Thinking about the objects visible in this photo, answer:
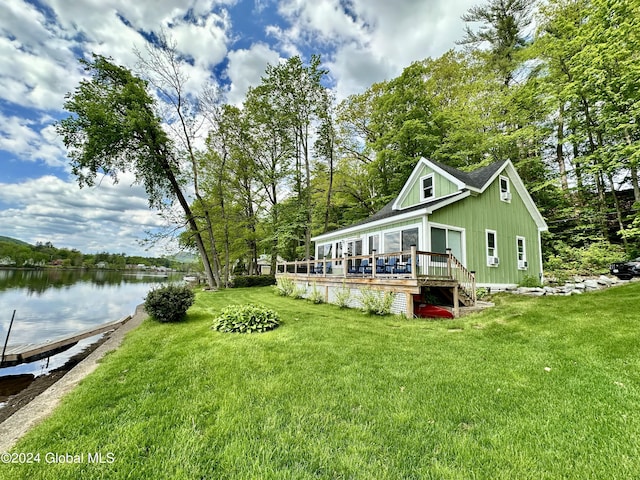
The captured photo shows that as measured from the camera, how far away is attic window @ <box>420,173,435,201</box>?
47.8 ft

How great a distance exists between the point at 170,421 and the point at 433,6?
16.4 meters

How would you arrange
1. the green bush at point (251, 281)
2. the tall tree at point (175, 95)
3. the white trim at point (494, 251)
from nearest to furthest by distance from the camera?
the white trim at point (494, 251) → the tall tree at point (175, 95) → the green bush at point (251, 281)

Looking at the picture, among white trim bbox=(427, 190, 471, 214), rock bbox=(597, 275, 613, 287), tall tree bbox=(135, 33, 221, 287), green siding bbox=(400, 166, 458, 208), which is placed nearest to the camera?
white trim bbox=(427, 190, 471, 214)

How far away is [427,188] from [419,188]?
0.52m

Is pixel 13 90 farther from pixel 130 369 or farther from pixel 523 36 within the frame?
pixel 523 36

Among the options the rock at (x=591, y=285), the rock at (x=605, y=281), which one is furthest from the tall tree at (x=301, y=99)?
the rock at (x=605, y=281)

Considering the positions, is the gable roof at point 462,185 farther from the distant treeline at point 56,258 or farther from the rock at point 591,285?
the distant treeline at point 56,258

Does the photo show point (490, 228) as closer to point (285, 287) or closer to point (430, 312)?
point (430, 312)

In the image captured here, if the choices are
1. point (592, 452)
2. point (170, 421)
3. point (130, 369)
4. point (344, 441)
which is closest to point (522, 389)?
point (592, 452)

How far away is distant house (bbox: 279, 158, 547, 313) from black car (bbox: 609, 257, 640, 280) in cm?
289

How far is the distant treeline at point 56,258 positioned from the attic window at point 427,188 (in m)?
48.2

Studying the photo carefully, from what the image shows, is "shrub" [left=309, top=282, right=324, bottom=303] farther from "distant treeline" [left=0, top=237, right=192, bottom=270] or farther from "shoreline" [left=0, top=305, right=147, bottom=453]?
"distant treeline" [left=0, top=237, right=192, bottom=270]

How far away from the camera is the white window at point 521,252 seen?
14.0 meters

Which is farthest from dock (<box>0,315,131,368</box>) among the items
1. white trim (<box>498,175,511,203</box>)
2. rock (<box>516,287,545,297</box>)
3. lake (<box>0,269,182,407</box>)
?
white trim (<box>498,175,511,203</box>)
